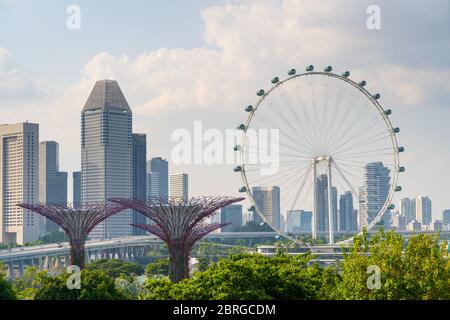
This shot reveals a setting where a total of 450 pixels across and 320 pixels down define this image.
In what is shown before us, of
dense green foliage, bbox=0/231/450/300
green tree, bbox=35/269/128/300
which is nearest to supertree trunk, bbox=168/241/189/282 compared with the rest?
green tree, bbox=35/269/128/300

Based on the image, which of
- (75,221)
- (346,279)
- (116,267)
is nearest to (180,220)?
(75,221)

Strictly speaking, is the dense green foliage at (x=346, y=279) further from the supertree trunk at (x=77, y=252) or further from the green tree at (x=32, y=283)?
the supertree trunk at (x=77, y=252)

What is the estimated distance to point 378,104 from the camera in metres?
79.9

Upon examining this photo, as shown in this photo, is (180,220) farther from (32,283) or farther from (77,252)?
(32,283)

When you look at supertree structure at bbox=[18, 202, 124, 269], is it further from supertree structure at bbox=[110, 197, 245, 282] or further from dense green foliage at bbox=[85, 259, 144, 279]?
dense green foliage at bbox=[85, 259, 144, 279]

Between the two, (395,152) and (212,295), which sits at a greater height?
(395,152)

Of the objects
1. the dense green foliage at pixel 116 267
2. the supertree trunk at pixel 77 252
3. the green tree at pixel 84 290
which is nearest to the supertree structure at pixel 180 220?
the supertree trunk at pixel 77 252

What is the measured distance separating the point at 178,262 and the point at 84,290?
35.5 feet

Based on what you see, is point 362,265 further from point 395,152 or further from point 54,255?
point 54,255

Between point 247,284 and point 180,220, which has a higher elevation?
point 180,220

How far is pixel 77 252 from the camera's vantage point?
66.0m

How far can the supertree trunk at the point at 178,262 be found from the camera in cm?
5597
